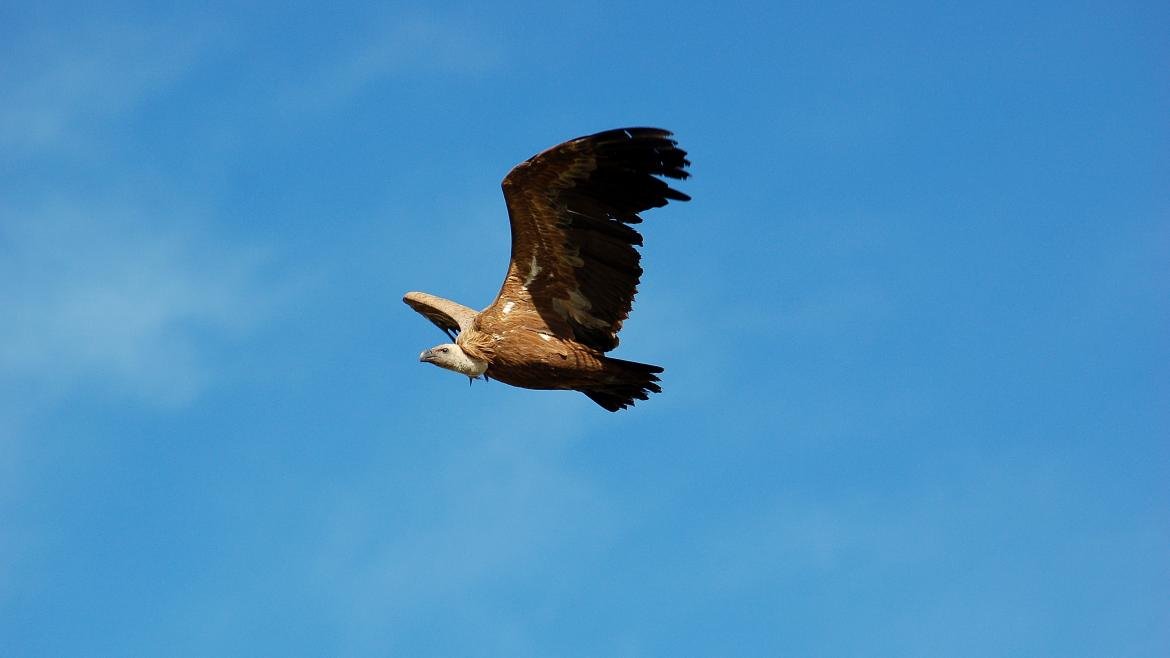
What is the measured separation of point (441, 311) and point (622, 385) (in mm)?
3056

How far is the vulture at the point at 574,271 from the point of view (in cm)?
1405

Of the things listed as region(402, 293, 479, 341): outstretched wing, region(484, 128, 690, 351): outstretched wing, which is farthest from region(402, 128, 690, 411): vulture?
region(402, 293, 479, 341): outstretched wing

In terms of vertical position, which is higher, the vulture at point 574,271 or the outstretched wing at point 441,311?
the outstretched wing at point 441,311

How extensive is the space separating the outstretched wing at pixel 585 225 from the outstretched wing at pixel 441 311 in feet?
6.30

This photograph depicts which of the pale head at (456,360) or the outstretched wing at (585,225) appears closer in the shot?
the outstretched wing at (585,225)

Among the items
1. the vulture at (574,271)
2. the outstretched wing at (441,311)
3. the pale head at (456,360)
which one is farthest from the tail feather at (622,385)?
the outstretched wing at (441,311)

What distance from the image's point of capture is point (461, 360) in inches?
597

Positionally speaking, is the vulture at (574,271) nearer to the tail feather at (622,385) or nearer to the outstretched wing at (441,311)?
the tail feather at (622,385)

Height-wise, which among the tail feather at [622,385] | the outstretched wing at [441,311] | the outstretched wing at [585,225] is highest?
the outstretched wing at [441,311]

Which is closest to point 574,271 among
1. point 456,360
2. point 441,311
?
point 456,360

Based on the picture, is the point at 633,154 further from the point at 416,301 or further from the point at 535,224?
the point at 416,301

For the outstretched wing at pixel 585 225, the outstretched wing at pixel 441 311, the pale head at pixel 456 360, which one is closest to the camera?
the outstretched wing at pixel 585 225

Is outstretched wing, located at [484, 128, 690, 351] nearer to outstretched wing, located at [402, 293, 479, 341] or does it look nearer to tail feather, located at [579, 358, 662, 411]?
tail feather, located at [579, 358, 662, 411]

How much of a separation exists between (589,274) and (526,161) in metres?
1.35
